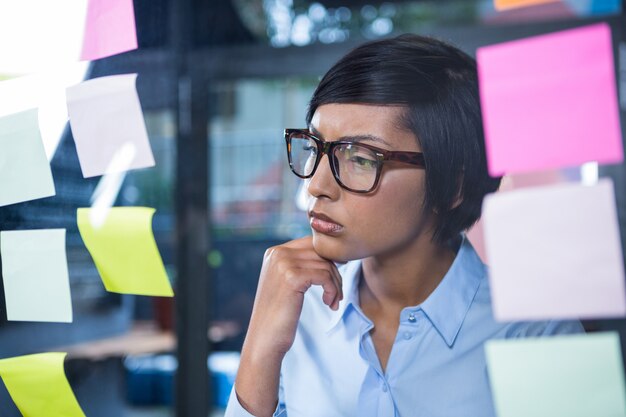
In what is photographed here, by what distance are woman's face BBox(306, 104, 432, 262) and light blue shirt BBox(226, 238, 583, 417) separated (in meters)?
0.12

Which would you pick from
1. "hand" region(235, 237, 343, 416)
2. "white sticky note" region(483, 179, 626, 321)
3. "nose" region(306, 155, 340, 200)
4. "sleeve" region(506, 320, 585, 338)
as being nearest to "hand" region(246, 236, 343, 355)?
"hand" region(235, 237, 343, 416)

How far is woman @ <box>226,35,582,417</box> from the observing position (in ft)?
2.12

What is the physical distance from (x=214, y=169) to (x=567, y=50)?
1748mm

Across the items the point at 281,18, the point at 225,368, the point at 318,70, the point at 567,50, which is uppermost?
the point at 281,18

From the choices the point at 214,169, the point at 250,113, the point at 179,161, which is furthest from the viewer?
the point at 250,113

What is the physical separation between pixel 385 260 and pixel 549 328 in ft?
1.00

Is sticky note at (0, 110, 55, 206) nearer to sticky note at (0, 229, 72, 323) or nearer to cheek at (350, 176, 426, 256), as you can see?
sticky note at (0, 229, 72, 323)

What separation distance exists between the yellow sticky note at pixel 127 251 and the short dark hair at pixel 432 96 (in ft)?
0.79

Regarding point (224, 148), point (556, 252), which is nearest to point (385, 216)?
point (556, 252)

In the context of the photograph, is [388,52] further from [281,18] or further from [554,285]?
[281,18]

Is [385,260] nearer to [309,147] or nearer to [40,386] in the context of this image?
[309,147]

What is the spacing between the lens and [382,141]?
0.64 m

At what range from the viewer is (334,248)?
68 cm

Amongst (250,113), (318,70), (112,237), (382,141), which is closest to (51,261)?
(112,237)
